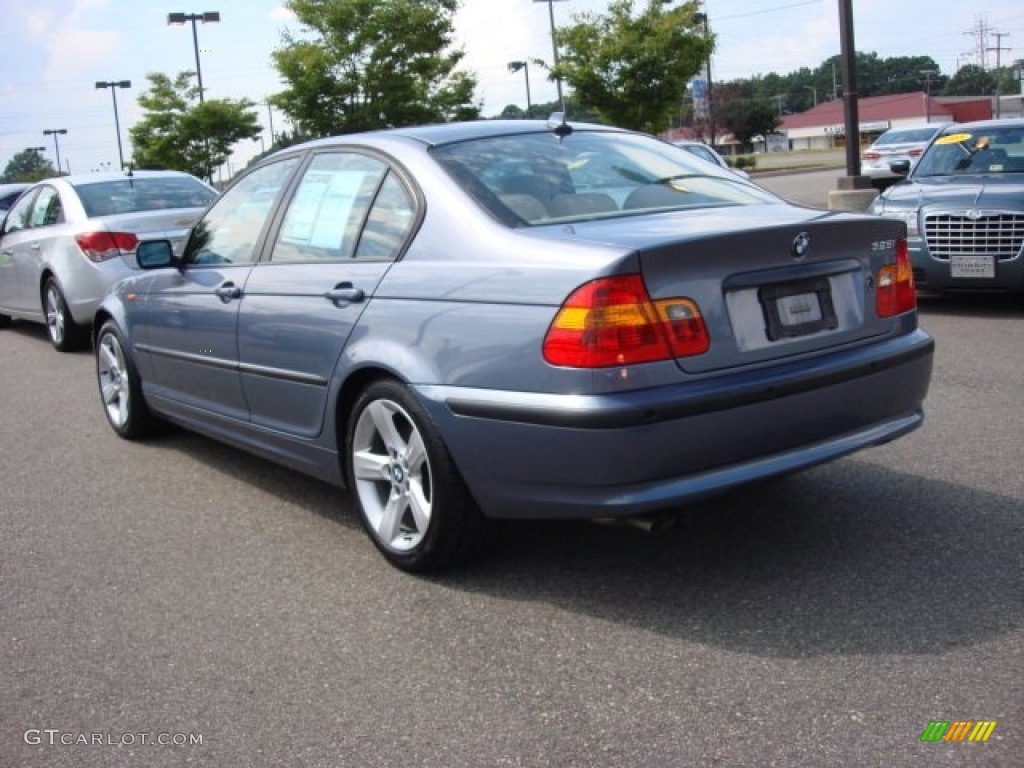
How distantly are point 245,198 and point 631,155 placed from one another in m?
1.83

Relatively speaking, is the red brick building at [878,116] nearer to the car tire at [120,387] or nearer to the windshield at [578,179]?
the car tire at [120,387]

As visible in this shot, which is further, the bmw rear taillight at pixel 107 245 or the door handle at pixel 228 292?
the bmw rear taillight at pixel 107 245

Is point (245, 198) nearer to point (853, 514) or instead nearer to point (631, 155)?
point (631, 155)

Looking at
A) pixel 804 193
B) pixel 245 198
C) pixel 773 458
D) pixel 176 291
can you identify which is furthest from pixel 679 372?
pixel 804 193

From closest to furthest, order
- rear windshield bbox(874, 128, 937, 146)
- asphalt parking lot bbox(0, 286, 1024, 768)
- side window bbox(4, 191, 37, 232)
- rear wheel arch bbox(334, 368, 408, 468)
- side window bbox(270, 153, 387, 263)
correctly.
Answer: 1. asphalt parking lot bbox(0, 286, 1024, 768)
2. rear wheel arch bbox(334, 368, 408, 468)
3. side window bbox(270, 153, 387, 263)
4. side window bbox(4, 191, 37, 232)
5. rear windshield bbox(874, 128, 937, 146)

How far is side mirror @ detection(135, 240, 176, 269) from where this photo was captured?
5426 mm

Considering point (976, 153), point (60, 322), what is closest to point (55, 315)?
point (60, 322)

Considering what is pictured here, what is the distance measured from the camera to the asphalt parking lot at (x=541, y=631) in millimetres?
2789

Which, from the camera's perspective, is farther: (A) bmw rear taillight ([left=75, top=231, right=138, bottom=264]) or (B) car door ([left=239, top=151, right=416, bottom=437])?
(A) bmw rear taillight ([left=75, top=231, right=138, bottom=264])

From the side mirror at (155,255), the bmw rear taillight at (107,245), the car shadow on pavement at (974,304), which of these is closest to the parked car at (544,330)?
the side mirror at (155,255)

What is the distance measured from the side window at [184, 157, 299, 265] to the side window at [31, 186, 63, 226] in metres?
5.27

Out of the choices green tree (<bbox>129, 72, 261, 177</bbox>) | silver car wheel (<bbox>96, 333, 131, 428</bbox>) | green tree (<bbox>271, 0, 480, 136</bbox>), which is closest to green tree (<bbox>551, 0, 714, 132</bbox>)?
green tree (<bbox>271, 0, 480, 136</bbox>)

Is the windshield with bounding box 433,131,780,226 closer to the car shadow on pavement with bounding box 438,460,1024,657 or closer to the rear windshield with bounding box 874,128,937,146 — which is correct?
the car shadow on pavement with bounding box 438,460,1024,657

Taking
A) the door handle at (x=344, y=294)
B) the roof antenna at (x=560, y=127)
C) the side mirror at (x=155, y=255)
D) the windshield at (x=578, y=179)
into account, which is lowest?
the door handle at (x=344, y=294)
